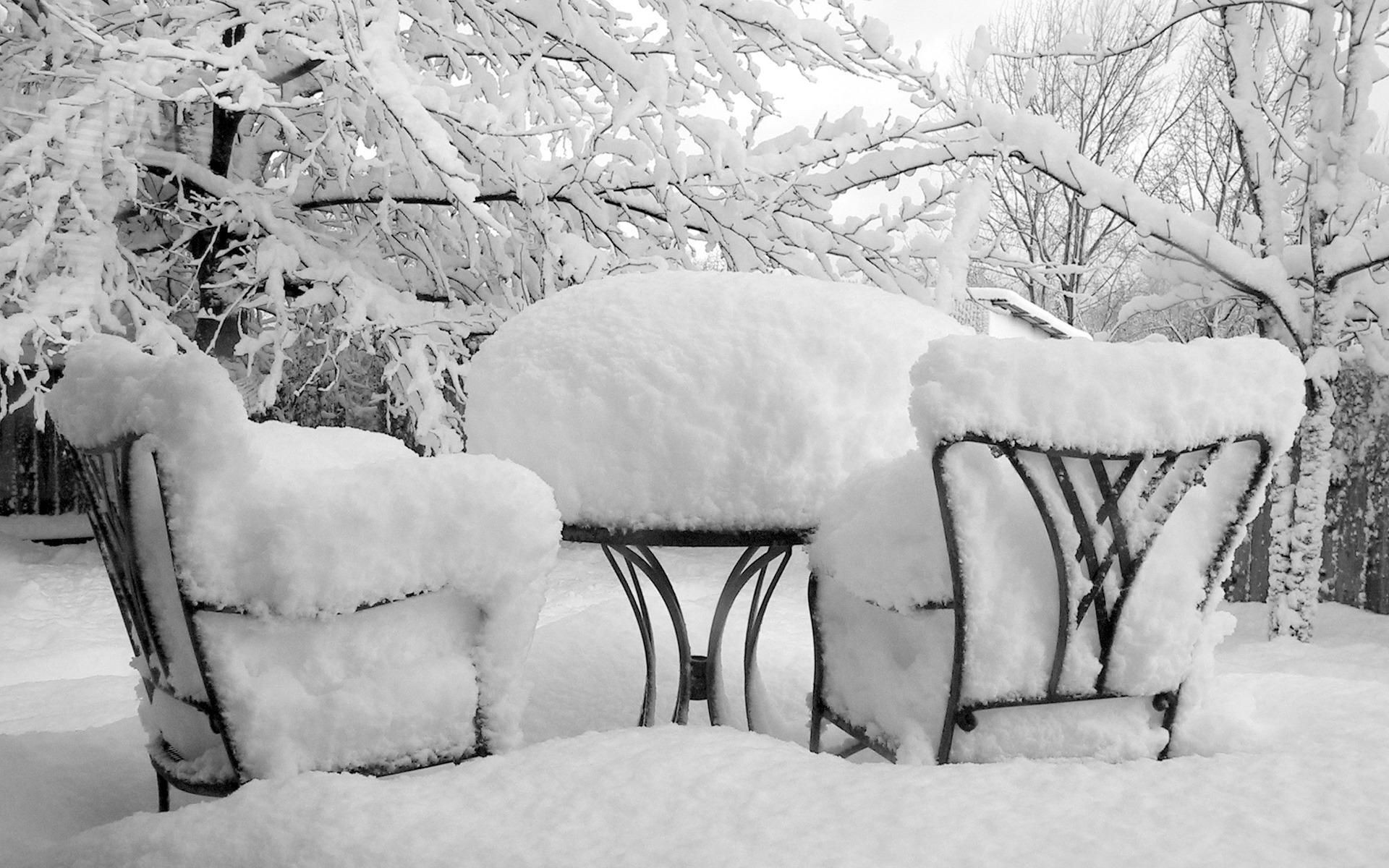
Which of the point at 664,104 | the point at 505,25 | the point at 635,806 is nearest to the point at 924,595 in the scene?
the point at 635,806

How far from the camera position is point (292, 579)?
4.51 ft

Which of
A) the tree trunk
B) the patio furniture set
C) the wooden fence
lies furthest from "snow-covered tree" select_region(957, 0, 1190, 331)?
the patio furniture set

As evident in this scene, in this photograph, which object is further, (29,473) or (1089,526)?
(29,473)

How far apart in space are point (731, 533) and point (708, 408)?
0.79 feet

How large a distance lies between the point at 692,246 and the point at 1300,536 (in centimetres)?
347

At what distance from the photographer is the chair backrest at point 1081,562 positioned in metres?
1.40

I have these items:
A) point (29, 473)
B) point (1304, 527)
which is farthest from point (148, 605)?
point (29, 473)

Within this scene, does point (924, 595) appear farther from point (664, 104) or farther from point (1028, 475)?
point (664, 104)

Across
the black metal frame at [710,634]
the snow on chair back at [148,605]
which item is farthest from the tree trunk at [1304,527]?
the snow on chair back at [148,605]

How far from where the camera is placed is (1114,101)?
1694 centimetres

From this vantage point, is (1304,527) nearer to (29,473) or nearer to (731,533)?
(731,533)

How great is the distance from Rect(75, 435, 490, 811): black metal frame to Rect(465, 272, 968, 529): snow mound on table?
0.46 metres

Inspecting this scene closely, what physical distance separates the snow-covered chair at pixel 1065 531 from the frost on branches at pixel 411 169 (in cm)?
231

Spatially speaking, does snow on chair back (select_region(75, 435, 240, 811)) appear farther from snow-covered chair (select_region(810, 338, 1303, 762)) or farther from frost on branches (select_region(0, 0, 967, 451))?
frost on branches (select_region(0, 0, 967, 451))
